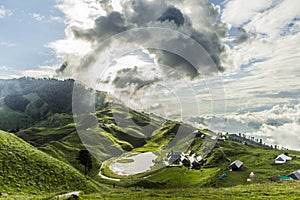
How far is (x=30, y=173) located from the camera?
141ft

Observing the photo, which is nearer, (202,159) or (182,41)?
(182,41)

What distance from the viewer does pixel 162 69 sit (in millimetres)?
54000

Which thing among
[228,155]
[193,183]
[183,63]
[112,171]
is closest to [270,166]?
[193,183]

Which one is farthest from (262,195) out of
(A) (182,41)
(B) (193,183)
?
(B) (193,183)

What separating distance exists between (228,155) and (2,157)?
167 meters

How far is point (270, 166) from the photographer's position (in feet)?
442

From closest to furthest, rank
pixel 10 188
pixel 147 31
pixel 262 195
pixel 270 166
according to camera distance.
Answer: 1. pixel 262 195
2. pixel 10 188
3. pixel 147 31
4. pixel 270 166

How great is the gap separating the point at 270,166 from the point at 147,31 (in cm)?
10943

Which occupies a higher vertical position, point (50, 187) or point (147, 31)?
point (147, 31)

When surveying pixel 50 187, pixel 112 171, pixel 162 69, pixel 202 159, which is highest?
pixel 162 69

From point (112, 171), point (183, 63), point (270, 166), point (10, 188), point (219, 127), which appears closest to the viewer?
point (10, 188)

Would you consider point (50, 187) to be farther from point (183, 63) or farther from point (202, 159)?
point (202, 159)

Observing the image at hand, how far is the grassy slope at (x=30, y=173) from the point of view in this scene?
128 ft

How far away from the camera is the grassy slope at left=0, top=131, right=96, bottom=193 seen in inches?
1538
